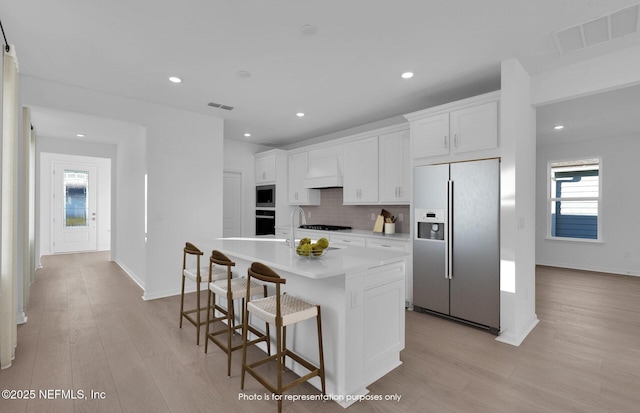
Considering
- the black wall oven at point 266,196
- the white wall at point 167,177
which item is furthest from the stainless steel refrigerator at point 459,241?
the black wall oven at point 266,196

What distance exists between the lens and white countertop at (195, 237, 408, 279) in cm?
195

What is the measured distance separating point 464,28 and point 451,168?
1.43 m

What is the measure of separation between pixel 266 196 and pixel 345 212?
182cm

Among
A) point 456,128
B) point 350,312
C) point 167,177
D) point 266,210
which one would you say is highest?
point 456,128

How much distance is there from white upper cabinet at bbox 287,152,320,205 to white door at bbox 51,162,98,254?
5743 millimetres

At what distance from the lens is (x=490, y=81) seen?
340 centimetres

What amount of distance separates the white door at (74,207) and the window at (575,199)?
36.8 ft

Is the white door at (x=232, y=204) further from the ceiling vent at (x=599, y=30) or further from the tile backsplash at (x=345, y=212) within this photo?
the ceiling vent at (x=599, y=30)

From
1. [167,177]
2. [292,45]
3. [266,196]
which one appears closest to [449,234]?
[292,45]

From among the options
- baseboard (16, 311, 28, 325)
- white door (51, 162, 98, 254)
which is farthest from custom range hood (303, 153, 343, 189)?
white door (51, 162, 98, 254)

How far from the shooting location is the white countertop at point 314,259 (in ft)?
6.39

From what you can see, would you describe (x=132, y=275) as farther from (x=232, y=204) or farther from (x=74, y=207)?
(x=74, y=207)

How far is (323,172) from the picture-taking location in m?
5.42

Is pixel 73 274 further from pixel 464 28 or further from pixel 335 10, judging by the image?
pixel 464 28
